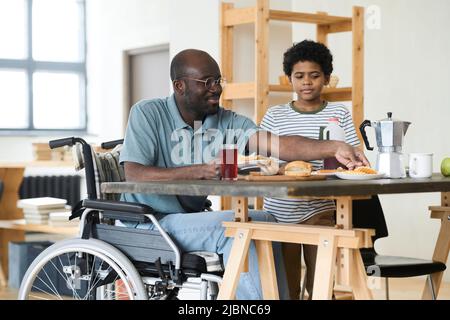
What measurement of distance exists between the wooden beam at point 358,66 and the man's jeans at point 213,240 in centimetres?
240

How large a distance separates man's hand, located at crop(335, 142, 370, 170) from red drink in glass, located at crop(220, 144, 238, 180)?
0.38 m

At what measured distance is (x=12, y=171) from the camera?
561 cm

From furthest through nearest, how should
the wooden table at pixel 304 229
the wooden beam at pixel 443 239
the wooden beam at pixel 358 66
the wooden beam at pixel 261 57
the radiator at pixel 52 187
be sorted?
the radiator at pixel 52 187
the wooden beam at pixel 358 66
the wooden beam at pixel 261 57
the wooden beam at pixel 443 239
the wooden table at pixel 304 229

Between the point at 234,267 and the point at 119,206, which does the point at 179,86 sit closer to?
the point at 119,206

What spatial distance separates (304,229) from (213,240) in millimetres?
378

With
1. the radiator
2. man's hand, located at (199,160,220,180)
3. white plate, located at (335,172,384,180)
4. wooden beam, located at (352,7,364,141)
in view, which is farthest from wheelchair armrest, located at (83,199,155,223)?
the radiator

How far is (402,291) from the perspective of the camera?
4871mm

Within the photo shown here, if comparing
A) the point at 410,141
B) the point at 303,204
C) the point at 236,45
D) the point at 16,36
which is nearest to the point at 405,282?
the point at 410,141

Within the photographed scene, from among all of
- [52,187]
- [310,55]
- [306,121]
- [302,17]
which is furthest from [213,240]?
[52,187]

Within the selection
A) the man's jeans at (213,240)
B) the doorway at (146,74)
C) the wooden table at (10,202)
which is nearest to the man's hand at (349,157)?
the man's jeans at (213,240)

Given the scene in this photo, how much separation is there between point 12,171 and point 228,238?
338cm

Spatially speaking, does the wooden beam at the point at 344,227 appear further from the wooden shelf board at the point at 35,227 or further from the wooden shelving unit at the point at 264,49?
the wooden shelf board at the point at 35,227

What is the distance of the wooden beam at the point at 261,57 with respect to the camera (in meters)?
4.57
